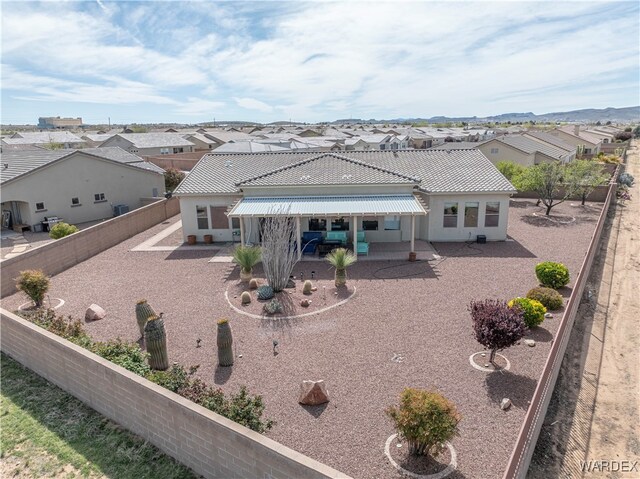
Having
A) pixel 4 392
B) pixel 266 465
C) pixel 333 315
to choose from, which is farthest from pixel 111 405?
pixel 333 315

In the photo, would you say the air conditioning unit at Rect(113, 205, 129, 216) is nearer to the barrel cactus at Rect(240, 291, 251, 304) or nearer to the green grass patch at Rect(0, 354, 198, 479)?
the barrel cactus at Rect(240, 291, 251, 304)

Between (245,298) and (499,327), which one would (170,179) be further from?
(499,327)

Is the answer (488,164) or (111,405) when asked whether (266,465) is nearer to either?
(111,405)

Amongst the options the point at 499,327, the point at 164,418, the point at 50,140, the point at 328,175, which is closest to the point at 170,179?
the point at 328,175

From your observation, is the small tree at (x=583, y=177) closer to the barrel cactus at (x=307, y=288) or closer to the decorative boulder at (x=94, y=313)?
the barrel cactus at (x=307, y=288)

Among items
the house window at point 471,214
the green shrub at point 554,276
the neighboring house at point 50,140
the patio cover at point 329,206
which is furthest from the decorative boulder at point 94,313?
the neighboring house at point 50,140
